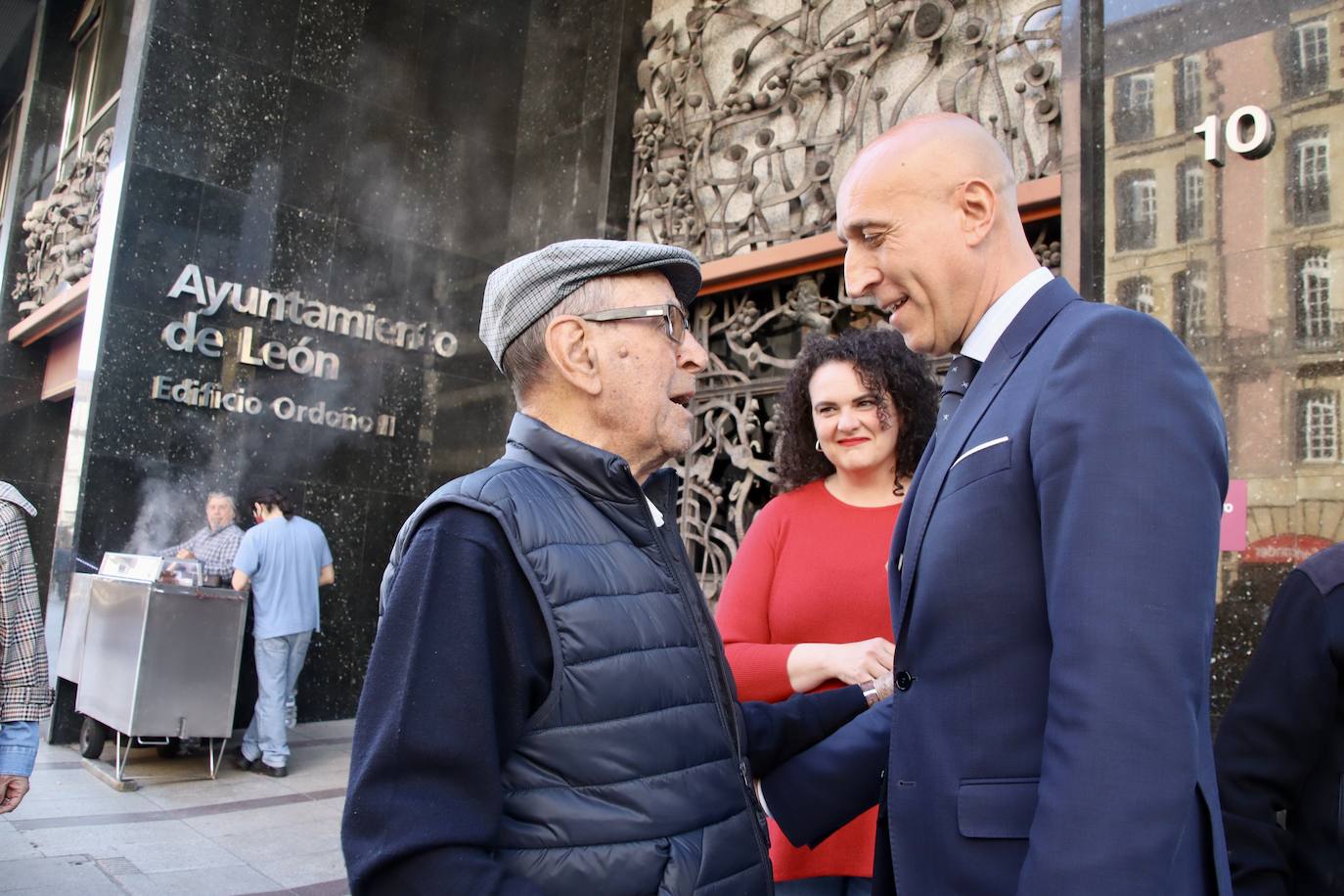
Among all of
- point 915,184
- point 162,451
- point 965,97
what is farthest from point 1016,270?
point 162,451

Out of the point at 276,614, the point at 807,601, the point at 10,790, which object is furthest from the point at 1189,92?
the point at 276,614

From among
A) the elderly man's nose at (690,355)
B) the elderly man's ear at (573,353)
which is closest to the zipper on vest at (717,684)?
the elderly man's ear at (573,353)

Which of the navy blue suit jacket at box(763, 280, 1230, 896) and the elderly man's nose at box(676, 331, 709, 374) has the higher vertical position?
the elderly man's nose at box(676, 331, 709, 374)

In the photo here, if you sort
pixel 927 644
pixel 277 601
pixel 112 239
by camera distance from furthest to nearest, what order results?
pixel 112 239, pixel 277 601, pixel 927 644

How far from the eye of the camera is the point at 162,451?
735 cm

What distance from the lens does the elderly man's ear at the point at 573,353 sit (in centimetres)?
164

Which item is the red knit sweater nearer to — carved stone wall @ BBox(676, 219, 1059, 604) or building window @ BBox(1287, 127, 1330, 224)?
building window @ BBox(1287, 127, 1330, 224)

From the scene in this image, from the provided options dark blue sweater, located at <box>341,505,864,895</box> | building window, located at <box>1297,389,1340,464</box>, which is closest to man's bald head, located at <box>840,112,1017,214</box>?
dark blue sweater, located at <box>341,505,864,895</box>

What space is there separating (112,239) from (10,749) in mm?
5588

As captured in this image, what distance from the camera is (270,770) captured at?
6.52 metres

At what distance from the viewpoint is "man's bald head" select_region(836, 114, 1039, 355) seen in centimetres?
147

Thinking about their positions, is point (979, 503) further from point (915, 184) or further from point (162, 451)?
point (162, 451)

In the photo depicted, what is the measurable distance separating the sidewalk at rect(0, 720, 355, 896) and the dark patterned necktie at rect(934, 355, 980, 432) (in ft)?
12.9

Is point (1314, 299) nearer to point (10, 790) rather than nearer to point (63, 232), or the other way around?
→ point (10, 790)
